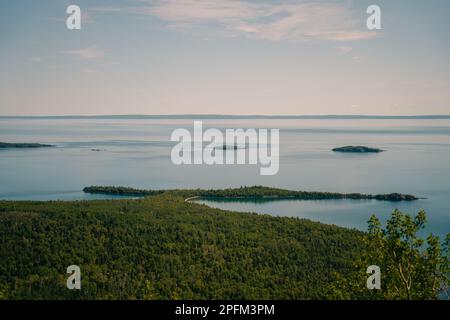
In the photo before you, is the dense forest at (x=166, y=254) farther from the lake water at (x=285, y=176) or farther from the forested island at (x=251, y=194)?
the forested island at (x=251, y=194)

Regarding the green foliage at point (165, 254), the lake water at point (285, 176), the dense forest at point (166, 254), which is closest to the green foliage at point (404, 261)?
the dense forest at point (166, 254)

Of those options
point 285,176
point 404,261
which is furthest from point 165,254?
point 285,176

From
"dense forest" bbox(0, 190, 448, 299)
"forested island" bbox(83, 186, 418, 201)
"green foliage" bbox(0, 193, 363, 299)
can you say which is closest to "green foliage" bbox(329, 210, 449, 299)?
"dense forest" bbox(0, 190, 448, 299)

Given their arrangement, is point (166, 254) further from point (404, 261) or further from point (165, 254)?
point (404, 261)

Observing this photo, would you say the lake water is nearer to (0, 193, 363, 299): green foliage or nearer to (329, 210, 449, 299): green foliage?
(0, 193, 363, 299): green foliage

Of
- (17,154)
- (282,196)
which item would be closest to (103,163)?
(17,154)
